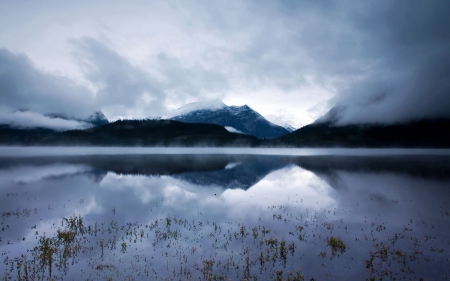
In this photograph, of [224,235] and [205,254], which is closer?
[205,254]

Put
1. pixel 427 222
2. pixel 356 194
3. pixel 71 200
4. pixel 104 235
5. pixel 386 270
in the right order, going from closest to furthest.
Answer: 1. pixel 386 270
2. pixel 104 235
3. pixel 427 222
4. pixel 71 200
5. pixel 356 194

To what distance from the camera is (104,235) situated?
711 inches

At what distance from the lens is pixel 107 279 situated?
1200cm

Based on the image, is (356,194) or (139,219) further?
(356,194)

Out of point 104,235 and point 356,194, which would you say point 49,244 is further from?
point 356,194

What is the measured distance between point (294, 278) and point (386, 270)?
4.83m

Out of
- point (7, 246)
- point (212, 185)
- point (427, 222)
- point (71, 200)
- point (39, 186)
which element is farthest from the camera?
point (212, 185)

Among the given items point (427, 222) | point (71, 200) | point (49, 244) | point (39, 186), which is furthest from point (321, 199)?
point (39, 186)

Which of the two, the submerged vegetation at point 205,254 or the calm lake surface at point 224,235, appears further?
the calm lake surface at point 224,235

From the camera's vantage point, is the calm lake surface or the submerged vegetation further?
the calm lake surface

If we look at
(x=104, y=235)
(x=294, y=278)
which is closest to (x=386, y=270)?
(x=294, y=278)

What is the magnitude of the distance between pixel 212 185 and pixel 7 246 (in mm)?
26989

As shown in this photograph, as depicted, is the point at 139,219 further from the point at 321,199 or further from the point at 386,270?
the point at 321,199

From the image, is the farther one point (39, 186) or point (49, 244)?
point (39, 186)
